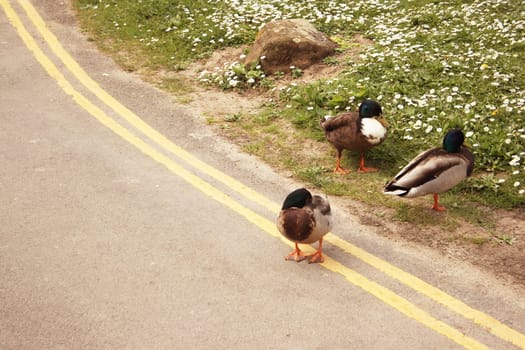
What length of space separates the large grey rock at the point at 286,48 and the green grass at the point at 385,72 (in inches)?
10.0

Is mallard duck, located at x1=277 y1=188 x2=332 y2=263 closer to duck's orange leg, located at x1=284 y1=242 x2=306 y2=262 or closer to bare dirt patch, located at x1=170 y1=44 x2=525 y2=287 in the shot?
duck's orange leg, located at x1=284 y1=242 x2=306 y2=262

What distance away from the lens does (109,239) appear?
21.2ft

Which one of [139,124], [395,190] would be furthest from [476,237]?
[139,124]

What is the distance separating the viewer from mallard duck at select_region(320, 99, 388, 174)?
309 inches

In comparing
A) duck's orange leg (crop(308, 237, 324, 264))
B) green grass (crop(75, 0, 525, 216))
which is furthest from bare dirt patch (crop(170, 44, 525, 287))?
duck's orange leg (crop(308, 237, 324, 264))

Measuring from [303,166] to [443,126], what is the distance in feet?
6.82

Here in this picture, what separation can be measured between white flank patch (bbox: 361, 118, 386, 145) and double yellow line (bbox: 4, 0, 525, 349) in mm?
1607

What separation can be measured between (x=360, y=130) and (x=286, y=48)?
3647 mm

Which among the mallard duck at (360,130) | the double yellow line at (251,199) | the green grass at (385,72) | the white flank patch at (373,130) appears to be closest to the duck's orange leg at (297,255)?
the double yellow line at (251,199)

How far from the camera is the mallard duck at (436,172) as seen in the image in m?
6.67

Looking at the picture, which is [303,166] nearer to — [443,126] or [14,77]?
[443,126]

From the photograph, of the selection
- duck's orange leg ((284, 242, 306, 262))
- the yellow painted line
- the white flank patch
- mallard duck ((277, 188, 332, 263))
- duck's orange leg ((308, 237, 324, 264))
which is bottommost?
the yellow painted line

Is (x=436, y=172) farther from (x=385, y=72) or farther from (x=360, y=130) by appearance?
(x=385, y=72)

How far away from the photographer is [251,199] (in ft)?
23.9
